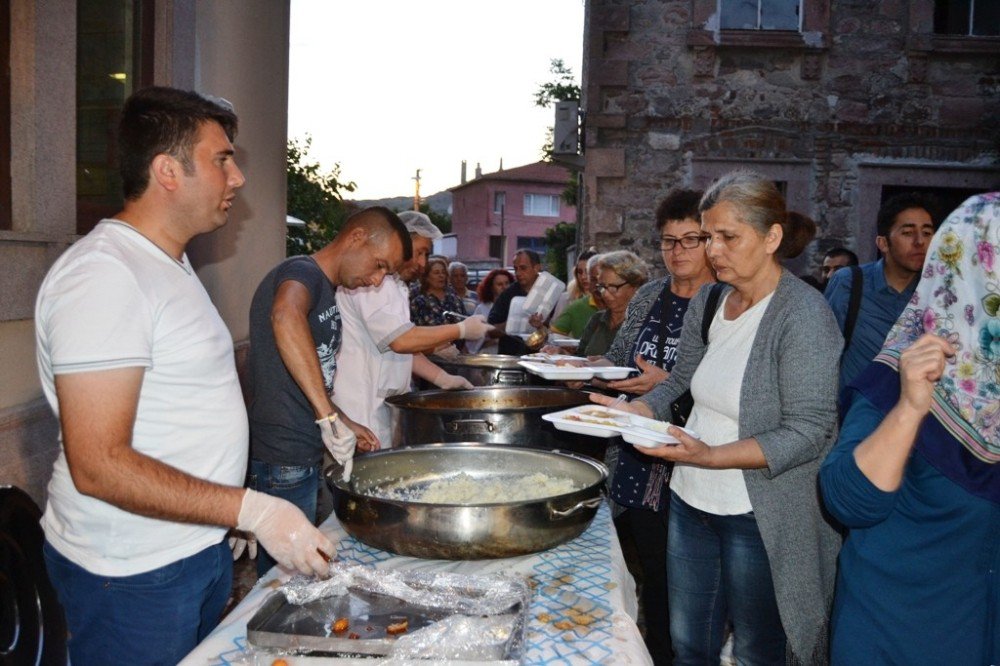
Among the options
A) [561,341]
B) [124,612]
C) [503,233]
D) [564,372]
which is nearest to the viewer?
[124,612]

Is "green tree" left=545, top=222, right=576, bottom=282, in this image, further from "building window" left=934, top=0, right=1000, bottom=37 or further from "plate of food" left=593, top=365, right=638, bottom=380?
"plate of food" left=593, top=365, right=638, bottom=380

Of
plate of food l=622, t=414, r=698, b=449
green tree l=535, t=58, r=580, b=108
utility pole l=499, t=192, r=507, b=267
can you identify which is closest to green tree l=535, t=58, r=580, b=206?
green tree l=535, t=58, r=580, b=108

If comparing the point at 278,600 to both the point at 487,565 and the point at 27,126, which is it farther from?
the point at 27,126

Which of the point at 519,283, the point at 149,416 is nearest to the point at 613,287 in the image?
the point at 149,416

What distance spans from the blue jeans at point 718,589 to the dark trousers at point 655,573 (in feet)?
1.51

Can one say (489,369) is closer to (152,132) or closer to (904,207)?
(904,207)

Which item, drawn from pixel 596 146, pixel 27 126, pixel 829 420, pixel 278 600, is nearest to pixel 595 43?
pixel 596 146

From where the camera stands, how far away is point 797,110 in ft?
31.0

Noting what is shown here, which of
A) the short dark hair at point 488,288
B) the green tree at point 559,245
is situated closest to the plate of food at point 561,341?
the short dark hair at point 488,288

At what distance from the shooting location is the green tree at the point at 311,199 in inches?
439

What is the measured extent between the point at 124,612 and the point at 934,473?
1898 millimetres

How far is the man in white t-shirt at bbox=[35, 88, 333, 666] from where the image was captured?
157 cm

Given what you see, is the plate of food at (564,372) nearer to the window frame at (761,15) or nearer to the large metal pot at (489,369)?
the large metal pot at (489,369)

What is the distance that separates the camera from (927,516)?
1816 millimetres
